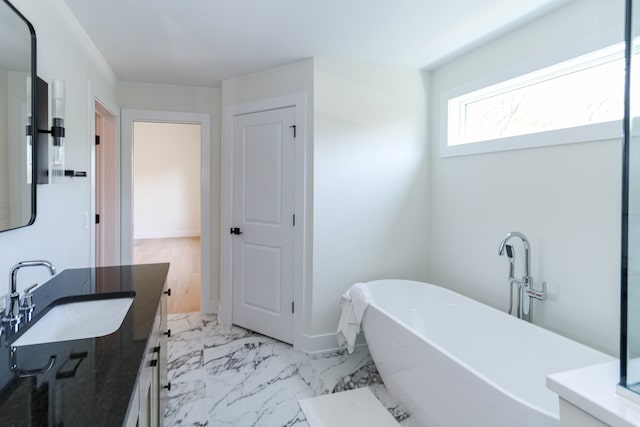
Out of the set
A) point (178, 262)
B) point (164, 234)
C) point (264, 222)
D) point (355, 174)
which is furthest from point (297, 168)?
point (164, 234)

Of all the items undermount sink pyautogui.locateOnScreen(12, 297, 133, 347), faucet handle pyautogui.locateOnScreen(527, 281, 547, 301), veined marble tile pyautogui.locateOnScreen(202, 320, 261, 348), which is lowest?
veined marble tile pyautogui.locateOnScreen(202, 320, 261, 348)

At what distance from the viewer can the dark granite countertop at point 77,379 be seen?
2.29 feet

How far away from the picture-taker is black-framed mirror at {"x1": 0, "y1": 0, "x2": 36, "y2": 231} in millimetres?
1301

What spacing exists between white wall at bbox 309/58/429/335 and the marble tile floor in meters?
0.37

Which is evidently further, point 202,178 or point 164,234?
point 164,234

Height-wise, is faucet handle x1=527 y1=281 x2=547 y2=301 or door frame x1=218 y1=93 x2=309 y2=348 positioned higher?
door frame x1=218 y1=93 x2=309 y2=348

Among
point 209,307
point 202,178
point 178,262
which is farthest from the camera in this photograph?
point 178,262

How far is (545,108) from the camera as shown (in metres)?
Answer: 2.25

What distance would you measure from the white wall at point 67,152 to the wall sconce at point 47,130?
88 millimetres

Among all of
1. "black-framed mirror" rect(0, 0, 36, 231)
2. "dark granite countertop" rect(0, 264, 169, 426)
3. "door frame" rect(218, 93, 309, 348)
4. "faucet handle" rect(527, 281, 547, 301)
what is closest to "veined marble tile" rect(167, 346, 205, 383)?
"door frame" rect(218, 93, 309, 348)

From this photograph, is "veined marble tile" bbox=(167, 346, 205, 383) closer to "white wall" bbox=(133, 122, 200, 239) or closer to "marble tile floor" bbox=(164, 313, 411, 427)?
"marble tile floor" bbox=(164, 313, 411, 427)

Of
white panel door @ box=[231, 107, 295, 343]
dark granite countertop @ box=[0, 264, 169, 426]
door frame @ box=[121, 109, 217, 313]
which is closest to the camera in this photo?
dark granite countertop @ box=[0, 264, 169, 426]

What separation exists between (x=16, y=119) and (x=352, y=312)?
2.06 meters

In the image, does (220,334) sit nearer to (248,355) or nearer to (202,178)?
(248,355)
